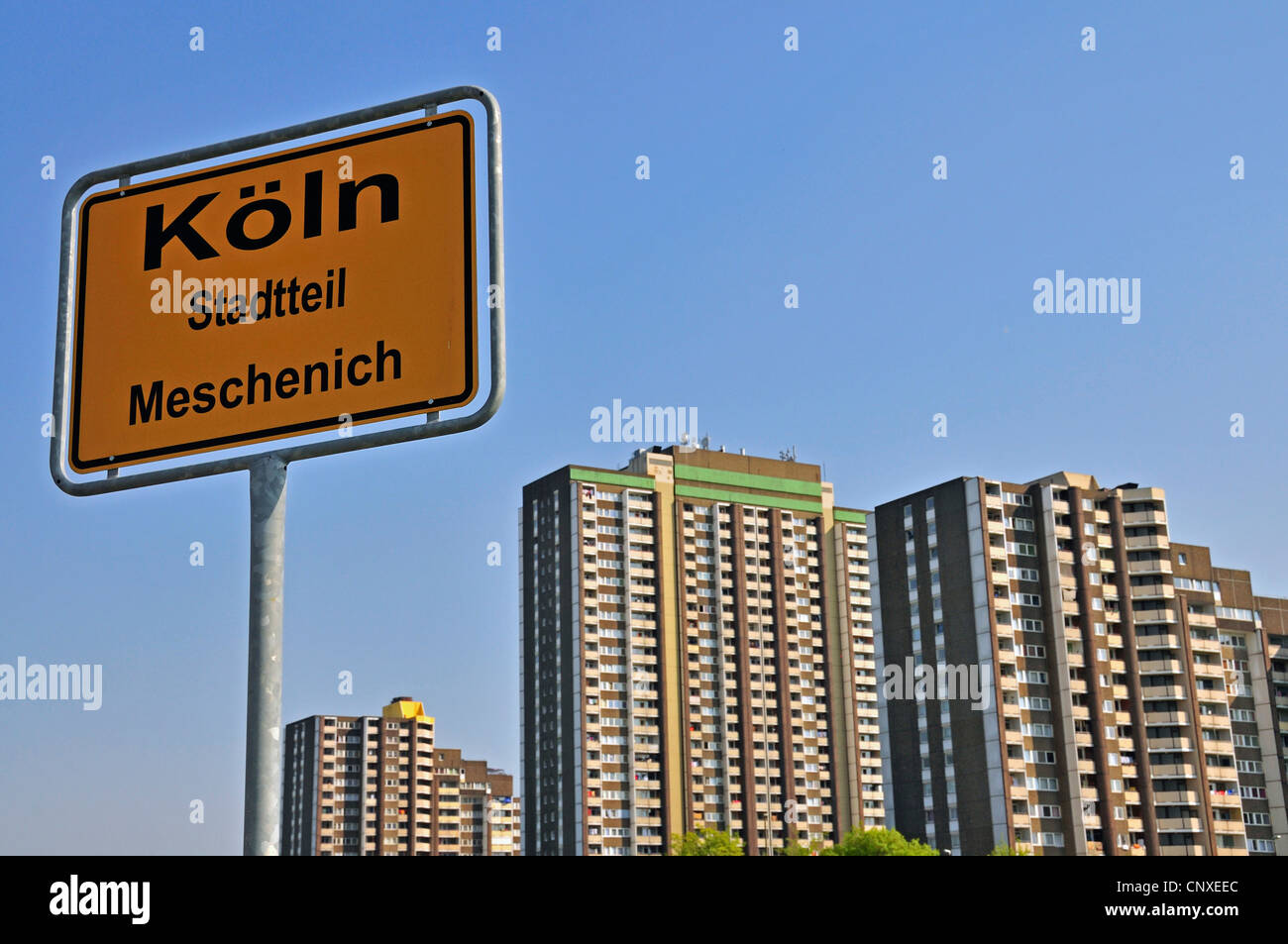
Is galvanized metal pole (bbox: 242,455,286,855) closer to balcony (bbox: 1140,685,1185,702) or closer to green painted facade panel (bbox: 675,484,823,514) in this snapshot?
balcony (bbox: 1140,685,1185,702)

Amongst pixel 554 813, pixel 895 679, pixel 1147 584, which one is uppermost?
pixel 1147 584

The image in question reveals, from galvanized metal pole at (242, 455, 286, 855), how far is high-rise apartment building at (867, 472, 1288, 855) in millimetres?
104483

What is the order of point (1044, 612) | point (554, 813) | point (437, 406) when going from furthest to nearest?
point (554, 813)
point (1044, 612)
point (437, 406)

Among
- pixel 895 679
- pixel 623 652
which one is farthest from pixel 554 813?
pixel 895 679

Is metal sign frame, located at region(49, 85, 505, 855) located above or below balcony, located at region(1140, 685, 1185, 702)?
below

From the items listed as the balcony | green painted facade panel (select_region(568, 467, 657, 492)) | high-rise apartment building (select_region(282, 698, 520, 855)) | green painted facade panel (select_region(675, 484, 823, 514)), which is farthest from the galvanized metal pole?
high-rise apartment building (select_region(282, 698, 520, 855))

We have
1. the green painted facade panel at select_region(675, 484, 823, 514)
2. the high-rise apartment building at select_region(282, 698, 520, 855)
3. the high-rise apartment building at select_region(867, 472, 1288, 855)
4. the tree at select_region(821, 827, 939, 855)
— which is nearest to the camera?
the tree at select_region(821, 827, 939, 855)

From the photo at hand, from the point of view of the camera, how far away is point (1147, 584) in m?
112

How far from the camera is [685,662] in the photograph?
150m

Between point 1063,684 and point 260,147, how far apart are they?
364ft

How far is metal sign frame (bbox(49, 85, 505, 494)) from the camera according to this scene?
301 centimetres
